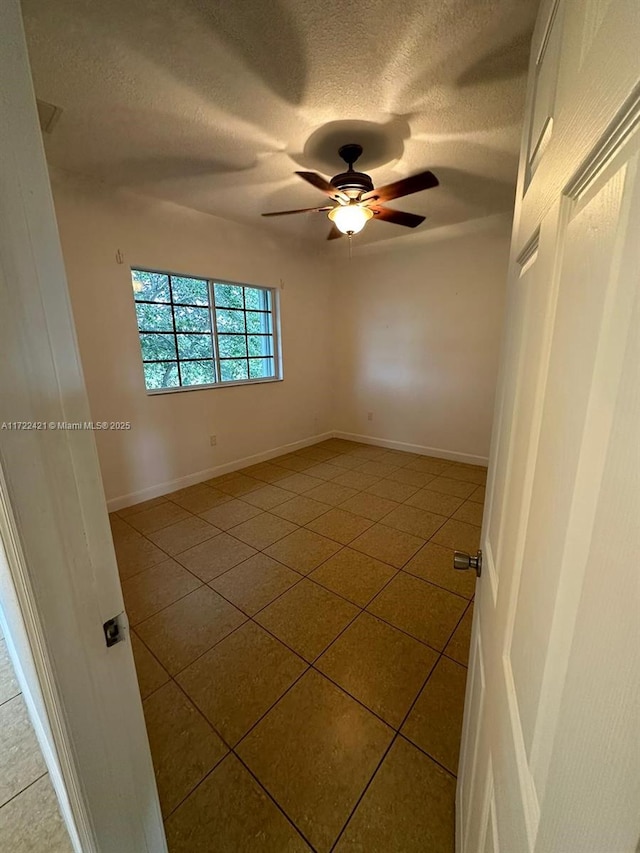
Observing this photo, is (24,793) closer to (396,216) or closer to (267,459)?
(267,459)

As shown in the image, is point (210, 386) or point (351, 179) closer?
point (351, 179)

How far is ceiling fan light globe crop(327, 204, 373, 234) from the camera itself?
2.16m

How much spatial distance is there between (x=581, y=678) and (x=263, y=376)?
397cm

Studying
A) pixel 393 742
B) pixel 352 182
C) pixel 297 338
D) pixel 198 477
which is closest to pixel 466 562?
pixel 393 742

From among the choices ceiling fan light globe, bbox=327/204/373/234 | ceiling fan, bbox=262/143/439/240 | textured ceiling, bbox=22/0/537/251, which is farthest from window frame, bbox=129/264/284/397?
ceiling fan light globe, bbox=327/204/373/234

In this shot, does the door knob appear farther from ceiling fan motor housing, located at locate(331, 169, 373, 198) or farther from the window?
the window

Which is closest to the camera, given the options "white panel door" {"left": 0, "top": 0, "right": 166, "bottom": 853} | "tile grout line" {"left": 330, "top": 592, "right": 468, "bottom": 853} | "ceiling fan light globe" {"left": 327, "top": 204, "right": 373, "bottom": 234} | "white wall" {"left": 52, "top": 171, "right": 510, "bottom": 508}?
"white panel door" {"left": 0, "top": 0, "right": 166, "bottom": 853}

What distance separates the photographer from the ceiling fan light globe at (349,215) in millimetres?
2160

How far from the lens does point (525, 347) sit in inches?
23.9

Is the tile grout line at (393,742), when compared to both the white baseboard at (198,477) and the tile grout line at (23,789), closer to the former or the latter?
the tile grout line at (23,789)

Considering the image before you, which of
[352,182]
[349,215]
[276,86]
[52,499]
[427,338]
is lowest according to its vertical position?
[52,499]

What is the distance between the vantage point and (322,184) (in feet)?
6.67

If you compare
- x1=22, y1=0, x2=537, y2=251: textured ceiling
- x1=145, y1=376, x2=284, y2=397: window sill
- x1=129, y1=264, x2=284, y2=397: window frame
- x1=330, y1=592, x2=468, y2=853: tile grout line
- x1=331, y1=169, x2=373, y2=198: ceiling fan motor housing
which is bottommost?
x1=330, y1=592, x2=468, y2=853: tile grout line

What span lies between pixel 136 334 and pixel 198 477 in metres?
1.49
